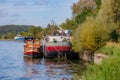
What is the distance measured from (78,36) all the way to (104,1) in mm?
6190

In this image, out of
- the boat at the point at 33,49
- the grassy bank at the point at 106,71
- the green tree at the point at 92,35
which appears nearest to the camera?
the grassy bank at the point at 106,71

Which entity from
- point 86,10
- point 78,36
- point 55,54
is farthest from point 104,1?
point 86,10

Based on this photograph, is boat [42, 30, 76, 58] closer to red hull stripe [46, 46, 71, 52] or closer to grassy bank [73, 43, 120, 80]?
red hull stripe [46, 46, 71, 52]

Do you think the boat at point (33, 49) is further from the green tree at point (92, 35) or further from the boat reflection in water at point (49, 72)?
the boat reflection in water at point (49, 72)

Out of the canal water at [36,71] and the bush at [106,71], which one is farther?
the canal water at [36,71]

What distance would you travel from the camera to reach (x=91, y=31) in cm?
4503

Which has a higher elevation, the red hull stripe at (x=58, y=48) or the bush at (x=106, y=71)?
the red hull stripe at (x=58, y=48)

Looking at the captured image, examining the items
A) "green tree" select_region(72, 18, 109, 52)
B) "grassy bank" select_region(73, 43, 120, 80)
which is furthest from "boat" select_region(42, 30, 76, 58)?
"grassy bank" select_region(73, 43, 120, 80)

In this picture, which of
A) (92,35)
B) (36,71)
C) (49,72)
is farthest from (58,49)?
(49,72)

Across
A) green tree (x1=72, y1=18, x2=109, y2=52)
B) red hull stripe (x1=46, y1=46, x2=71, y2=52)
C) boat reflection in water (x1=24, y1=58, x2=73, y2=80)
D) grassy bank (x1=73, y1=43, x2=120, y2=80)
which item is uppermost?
green tree (x1=72, y1=18, x2=109, y2=52)

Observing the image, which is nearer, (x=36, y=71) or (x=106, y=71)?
(x=106, y=71)

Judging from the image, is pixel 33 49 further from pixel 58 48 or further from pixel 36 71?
pixel 36 71

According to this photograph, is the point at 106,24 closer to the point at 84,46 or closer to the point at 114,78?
the point at 84,46

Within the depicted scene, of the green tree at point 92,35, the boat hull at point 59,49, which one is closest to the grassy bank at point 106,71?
the green tree at point 92,35
